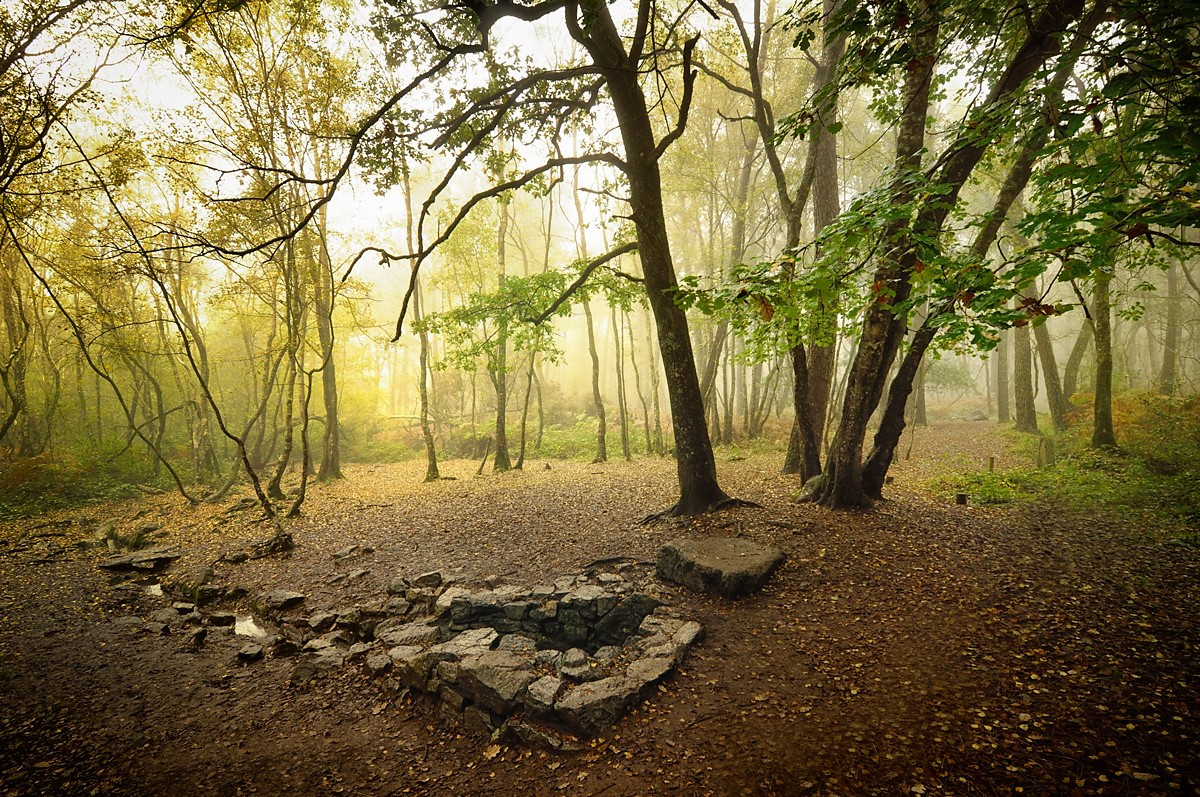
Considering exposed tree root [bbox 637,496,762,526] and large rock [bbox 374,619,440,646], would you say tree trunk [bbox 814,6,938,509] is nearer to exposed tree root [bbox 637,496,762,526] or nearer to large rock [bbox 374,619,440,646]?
exposed tree root [bbox 637,496,762,526]

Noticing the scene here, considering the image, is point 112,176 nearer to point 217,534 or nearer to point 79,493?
point 217,534

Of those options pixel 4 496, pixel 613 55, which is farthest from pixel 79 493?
pixel 613 55

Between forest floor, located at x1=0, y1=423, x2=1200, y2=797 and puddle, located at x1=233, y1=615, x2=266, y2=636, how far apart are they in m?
0.24

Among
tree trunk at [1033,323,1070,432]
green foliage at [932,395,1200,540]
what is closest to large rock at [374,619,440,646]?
green foliage at [932,395,1200,540]

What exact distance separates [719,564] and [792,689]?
1824mm

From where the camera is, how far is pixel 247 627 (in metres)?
6.81

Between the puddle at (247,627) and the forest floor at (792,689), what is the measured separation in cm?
24

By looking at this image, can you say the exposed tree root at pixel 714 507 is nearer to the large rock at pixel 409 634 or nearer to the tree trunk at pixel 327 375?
the large rock at pixel 409 634

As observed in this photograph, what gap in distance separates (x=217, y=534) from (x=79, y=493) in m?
7.99

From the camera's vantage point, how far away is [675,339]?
7523 millimetres

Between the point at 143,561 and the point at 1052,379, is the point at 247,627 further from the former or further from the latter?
the point at 1052,379

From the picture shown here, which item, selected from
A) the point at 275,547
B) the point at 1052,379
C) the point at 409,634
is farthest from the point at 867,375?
the point at 1052,379

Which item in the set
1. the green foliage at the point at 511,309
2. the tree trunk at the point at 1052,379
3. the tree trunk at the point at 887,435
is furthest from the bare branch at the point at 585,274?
the tree trunk at the point at 1052,379

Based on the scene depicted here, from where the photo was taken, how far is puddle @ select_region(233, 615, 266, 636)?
6616mm
